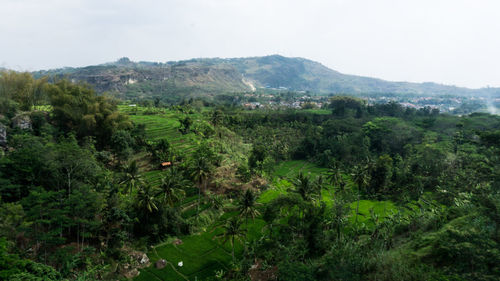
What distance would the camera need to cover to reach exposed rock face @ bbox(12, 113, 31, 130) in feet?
144

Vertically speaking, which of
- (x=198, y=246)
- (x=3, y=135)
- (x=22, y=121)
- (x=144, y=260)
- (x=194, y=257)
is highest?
(x=22, y=121)

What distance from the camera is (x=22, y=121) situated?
1753 inches

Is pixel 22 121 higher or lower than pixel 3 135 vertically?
higher

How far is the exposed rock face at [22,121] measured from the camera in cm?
4375

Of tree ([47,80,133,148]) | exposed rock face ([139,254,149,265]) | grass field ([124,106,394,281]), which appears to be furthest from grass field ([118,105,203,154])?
exposed rock face ([139,254,149,265])

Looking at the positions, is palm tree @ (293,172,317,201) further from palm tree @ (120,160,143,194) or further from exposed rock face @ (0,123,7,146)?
exposed rock face @ (0,123,7,146)

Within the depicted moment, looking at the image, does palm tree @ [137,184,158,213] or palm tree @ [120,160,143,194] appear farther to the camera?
palm tree @ [120,160,143,194]

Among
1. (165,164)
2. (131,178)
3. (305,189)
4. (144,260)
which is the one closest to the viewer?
(144,260)

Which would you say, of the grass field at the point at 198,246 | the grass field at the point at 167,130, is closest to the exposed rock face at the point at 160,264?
the grass field at the point at 198,246

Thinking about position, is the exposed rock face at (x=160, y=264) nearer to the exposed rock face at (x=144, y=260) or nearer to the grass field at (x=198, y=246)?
the grass field at (x=198, y=246)

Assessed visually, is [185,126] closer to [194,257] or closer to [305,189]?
[305,189]

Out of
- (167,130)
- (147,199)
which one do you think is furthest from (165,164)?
(167,130)

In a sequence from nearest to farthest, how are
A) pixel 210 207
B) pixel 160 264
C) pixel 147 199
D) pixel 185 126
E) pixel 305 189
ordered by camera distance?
pixel 160 264 → pixel 147 199 → pixel 305 189 → pixel 210 207 → pixel 185 126

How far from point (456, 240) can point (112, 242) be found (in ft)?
106
